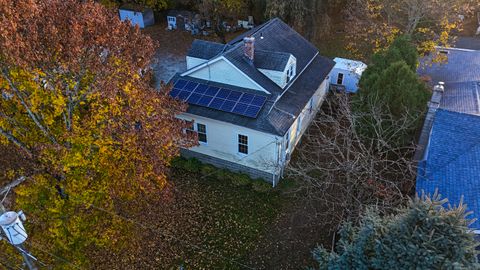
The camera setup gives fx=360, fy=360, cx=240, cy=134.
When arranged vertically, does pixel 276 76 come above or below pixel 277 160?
above

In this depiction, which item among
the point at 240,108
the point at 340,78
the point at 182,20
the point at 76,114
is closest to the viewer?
the point at 76,114

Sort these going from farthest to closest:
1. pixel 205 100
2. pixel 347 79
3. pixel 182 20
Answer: pixel 182 20, pixel 347 79, pixel 205 100

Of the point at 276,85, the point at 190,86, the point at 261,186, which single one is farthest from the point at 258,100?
the point at 261,186

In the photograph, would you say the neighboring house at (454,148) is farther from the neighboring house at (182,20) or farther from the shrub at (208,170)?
the neighboring house at (182,20)

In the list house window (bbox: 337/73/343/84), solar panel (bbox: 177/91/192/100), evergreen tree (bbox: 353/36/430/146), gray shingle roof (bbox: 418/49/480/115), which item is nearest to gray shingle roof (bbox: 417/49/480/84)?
gray shingle roof (bbox: 418/49/480/115)

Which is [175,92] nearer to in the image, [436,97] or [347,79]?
[436,97]

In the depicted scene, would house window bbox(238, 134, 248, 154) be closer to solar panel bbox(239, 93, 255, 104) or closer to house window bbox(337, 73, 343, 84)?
solar panel bbox(239, 93, 255, 104)

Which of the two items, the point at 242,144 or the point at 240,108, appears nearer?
the point at 240,108
